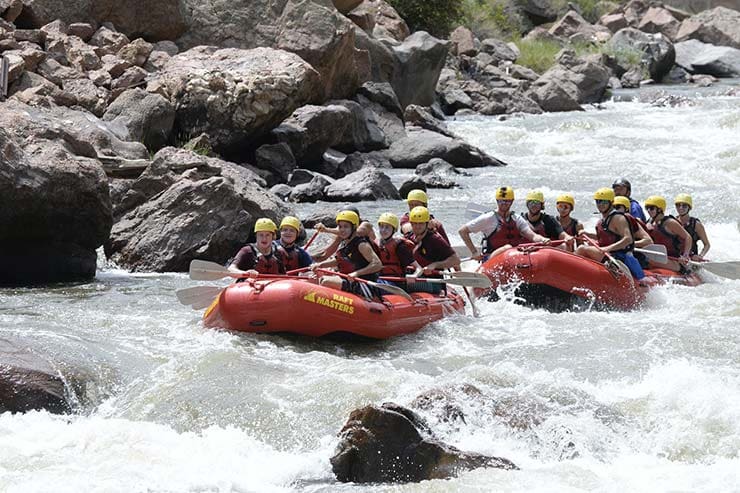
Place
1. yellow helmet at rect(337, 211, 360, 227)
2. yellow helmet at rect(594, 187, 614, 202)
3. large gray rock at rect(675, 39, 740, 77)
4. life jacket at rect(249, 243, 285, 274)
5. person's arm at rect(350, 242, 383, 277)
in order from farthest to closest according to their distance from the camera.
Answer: large gray rock at rect(675, 39, 740, 77) → yellow helmet at rect(594, 187, 614, 202) → yellow helmet at rect(337, 211, 360, 227) → life jacket at rect(249, 243, 285, 274) → person's arm at rect(350, 242, 383, 277)

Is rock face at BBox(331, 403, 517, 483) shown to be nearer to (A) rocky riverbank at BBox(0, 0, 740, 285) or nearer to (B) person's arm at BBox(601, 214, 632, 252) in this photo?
(B) person's arm at BBox(601, 214, 632, 252)

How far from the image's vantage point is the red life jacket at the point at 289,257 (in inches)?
372

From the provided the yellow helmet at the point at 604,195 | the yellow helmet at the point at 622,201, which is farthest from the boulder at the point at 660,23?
the yellow helmet at the point at 604,195

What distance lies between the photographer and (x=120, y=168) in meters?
13.8

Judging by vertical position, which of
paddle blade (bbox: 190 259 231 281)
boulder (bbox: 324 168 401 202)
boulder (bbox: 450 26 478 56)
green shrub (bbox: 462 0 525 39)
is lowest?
boulder (bbox: 324 168 401 202)

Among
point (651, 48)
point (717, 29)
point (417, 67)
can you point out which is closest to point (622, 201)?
point (417, 67)

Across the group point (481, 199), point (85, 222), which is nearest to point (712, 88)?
point (481, 199)

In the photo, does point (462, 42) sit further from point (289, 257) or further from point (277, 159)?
point (289, 257)

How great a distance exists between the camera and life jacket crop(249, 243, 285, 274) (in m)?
9.31

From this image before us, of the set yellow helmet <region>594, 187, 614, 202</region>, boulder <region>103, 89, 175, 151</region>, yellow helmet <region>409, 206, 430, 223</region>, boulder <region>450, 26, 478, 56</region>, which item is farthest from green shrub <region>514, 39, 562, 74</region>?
yellow helmet <region>409, 206, 430, 223</region>

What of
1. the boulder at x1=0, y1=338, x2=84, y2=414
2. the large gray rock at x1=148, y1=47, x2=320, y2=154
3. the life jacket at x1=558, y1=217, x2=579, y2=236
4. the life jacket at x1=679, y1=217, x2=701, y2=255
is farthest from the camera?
the large gray rock at x1=148, y1=47, x2=320, y2=154

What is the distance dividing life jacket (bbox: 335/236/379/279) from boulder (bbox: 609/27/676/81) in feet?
92.4

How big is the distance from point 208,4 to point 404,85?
5835mm

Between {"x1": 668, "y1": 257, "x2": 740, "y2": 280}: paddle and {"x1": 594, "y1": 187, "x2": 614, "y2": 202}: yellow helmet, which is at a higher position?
{"x1": 594, "y1": 187, "x2": 614, "y2": 202}: yellow helmet
